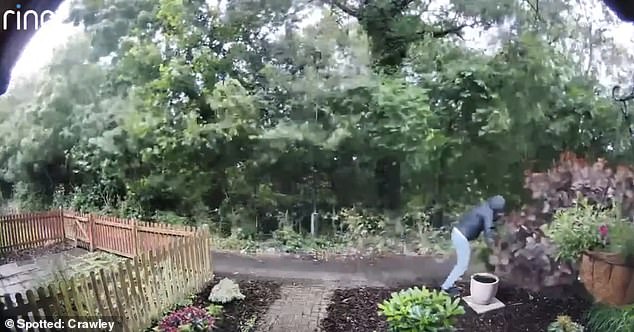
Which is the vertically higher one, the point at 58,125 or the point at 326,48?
the point at 326,48

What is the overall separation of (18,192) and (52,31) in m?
0.46

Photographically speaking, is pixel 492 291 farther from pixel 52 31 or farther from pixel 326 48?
pixel 52 31

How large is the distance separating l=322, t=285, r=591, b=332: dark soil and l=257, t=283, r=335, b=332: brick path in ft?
0.08

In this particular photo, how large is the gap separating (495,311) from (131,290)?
1.02 metres

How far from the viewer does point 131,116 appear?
5.36 feet

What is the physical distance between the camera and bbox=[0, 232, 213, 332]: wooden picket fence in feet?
5.01

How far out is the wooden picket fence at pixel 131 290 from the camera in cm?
153

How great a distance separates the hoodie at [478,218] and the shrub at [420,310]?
191 mm

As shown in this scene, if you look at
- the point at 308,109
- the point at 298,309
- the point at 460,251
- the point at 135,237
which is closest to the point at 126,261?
the point at 135,237

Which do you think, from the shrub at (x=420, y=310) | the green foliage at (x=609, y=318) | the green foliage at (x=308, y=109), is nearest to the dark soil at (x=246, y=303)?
the green foliage at (x=308, y=109)

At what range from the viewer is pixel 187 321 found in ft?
5.28

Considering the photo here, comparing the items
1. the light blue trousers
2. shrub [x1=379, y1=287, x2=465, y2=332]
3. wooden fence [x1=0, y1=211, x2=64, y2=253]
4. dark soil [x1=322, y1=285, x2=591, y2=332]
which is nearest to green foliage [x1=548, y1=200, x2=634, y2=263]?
dark soil [x1=322, y1=285, x2=591, y2=332]

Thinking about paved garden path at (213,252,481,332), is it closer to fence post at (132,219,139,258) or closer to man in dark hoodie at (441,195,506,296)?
man in dark hoodie at (441,195,506,296)

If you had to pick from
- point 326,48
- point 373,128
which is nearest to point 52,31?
point 326,48
